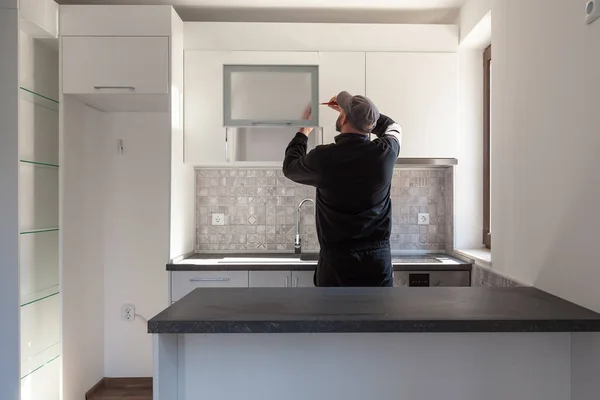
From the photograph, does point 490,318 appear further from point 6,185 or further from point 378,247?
point 6,185

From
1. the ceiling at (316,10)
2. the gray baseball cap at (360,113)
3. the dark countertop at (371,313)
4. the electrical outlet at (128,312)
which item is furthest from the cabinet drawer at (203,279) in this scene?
the ceiling at (316,10)

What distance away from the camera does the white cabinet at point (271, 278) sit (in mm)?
2512

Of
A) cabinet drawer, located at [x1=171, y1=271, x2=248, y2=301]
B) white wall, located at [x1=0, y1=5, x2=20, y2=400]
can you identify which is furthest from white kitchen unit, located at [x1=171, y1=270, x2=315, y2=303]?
Result: white wall, located at [x1=0, y1=5, x2=20, y2=400]

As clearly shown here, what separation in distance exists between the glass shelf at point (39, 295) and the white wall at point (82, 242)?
0.10 meters

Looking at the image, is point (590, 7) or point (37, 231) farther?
point (37, 231)

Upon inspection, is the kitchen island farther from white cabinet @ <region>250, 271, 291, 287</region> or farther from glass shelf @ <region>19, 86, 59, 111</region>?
glass shelf @ <region>19, 86, 59, 111</region>

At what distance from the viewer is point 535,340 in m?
1.30

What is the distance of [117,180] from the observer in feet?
9.84

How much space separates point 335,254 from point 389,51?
1.53 m

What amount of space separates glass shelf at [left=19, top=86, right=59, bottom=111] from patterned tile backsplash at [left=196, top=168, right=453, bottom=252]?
0.97m

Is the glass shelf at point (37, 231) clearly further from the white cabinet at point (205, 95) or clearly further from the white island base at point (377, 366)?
the white island base at point (377, 366)

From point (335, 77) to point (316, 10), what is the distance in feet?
1.76

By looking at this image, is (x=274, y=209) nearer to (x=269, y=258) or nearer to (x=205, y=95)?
(x=269, y=258)

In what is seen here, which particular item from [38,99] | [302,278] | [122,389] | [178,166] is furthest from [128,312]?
[38,99]
